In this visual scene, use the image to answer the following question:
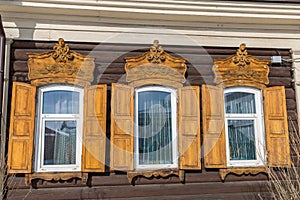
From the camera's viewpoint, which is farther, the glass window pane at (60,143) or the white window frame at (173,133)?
the white window frame at (173,133)

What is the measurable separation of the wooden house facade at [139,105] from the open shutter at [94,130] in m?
0.01

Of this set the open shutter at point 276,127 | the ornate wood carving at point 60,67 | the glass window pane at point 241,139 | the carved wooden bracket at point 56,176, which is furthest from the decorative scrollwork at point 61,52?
the open shutter at point 276,127

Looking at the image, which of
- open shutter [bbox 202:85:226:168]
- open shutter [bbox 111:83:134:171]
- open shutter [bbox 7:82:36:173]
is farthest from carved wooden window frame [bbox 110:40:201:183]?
open shutter [bbox 7:82:36:173]

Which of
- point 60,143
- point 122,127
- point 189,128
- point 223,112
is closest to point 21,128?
point 60,143

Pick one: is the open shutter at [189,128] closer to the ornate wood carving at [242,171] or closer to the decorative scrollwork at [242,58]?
the ornate wood carving at [242,171]

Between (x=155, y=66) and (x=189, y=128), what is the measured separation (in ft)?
3.09

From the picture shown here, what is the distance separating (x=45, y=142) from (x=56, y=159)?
252mm

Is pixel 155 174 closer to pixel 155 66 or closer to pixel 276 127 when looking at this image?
pixel 155 66

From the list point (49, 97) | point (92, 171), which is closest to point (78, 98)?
point (49, 97)

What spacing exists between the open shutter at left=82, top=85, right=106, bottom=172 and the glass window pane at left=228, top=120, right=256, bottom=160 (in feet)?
5.68

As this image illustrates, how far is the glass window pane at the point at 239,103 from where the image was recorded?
14.0ft

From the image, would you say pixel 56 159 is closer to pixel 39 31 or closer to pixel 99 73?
pixel 99 73

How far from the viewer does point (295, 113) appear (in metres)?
4.39

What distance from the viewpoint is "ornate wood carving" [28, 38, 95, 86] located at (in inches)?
152
